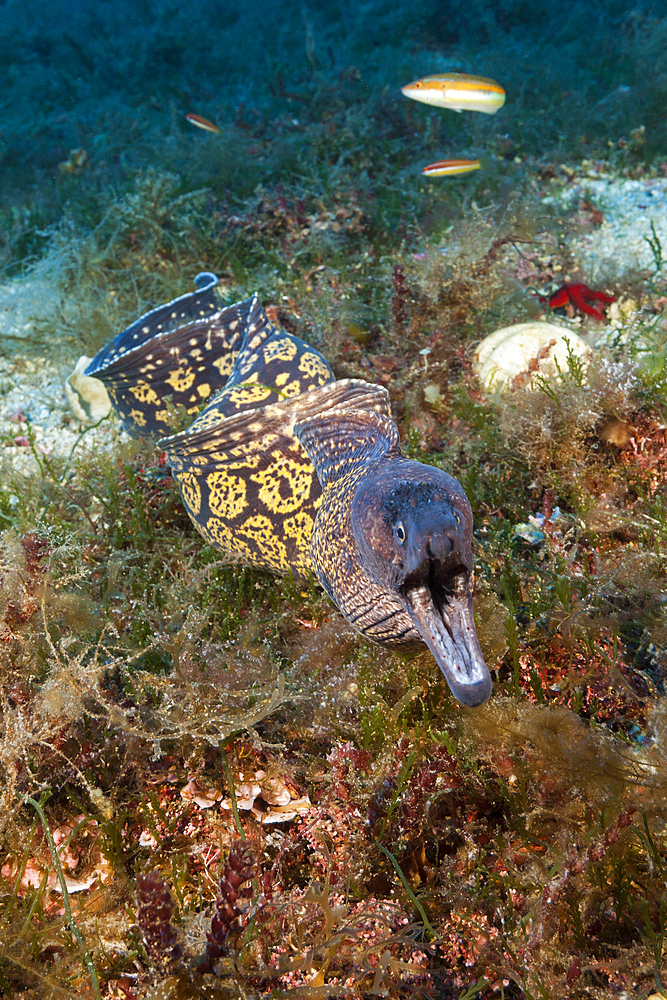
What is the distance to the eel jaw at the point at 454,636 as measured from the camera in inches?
59.1

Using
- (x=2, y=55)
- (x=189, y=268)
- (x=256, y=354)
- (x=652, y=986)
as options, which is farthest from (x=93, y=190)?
(x=2, y=55)

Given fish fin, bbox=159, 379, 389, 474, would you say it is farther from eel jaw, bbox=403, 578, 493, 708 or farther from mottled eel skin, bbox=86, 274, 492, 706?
eel jaw, bbox=403, 578, 493, 708

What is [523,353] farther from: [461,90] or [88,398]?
[88,398]

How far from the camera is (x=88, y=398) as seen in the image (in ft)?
16.5

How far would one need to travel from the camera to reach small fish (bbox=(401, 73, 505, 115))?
5.08 meters

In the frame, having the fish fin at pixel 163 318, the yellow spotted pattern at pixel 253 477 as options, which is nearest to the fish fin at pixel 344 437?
the yellow spotted pattern at pixel 253 477

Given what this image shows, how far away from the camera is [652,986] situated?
1.53 meters

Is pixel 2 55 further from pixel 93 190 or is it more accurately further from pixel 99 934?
pixel 99 934

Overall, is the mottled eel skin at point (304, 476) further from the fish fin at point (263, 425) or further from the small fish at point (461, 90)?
the small fish at point (461, 90)

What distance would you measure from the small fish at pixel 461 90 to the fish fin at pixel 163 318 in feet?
8.61

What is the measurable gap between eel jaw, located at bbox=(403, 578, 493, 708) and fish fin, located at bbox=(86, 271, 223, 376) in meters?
3.34

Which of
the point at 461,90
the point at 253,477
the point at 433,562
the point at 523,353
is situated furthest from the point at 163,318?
the point at 433,562

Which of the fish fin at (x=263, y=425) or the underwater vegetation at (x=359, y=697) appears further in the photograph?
the fish fin at (x=263, y=425)

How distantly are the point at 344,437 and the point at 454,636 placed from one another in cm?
105
